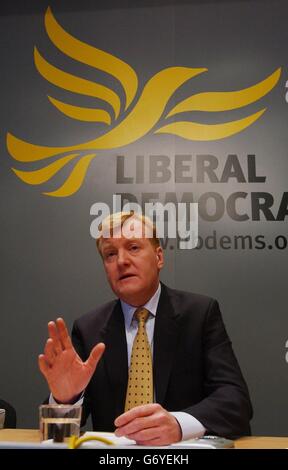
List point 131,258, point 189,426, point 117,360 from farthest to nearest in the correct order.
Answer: point 131,258, point 117,360, point 189,426

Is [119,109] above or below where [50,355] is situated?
above

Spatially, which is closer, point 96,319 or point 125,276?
point 96,319

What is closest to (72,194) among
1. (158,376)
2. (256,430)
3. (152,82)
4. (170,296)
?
(152,82)

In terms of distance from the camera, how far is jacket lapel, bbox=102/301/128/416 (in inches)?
92.7

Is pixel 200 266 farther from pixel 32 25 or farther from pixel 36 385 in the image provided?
pixel 32 25

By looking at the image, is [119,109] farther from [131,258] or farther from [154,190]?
[131,258]

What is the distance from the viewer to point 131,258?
2758mm

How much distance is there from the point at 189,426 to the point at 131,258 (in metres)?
1.25

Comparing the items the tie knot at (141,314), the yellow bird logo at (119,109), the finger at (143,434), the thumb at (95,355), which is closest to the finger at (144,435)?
the finger at (143,434)

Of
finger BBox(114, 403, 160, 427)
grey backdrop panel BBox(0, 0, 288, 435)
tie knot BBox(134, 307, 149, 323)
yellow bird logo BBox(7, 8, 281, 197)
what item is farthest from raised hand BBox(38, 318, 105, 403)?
yellow bird logo BBox(7, 8, 281, 197)

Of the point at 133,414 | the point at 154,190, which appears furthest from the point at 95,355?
the point at 154,190

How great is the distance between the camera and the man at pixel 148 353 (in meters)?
1.75

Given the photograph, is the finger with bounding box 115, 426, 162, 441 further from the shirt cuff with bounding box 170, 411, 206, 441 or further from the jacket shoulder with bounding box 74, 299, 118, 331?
the jacket shoulder with bounding box 74, 299, 118, 331

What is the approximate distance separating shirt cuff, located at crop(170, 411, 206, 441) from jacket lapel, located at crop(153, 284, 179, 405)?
66 cm
